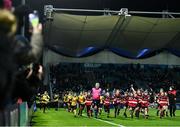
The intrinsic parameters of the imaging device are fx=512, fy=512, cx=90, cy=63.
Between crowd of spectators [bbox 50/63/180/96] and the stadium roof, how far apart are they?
2.61 m

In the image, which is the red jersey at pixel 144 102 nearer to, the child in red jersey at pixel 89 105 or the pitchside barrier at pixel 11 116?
the child in red jersey at pixel 89 105

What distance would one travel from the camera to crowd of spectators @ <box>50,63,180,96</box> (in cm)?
5559

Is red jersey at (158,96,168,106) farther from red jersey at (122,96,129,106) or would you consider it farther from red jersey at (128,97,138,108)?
red jersey at (122,96,129,106)

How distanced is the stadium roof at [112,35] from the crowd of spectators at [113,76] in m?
2.61

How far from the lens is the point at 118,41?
5219 centimetres

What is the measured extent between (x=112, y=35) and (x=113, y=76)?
25.8 ft

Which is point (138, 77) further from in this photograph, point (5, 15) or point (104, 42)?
point (5, 15)

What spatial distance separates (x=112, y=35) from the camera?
165ft

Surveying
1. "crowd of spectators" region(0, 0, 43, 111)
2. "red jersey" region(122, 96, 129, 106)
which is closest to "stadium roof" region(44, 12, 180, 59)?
"red jersey" region(122, 96, 129, 106)

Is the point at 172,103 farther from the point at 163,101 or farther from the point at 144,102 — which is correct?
the point at 144,102

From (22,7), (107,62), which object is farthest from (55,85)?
(22,7)

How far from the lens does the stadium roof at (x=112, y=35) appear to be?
46.8 m

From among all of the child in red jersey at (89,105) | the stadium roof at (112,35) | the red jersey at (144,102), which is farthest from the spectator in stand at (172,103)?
the stadium roof at (112,35)

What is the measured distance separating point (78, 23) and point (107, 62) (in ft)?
26.9
